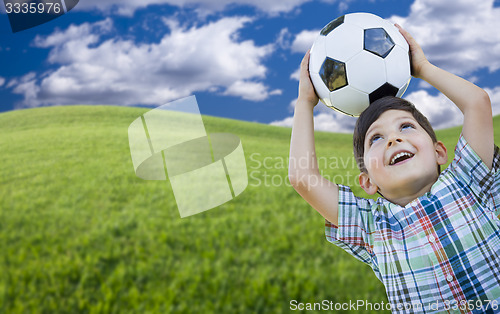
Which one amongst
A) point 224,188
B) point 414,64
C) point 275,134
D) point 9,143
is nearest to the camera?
point 414,64

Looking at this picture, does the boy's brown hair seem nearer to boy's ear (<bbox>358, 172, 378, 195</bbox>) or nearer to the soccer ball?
boy's ear (<bbox>358, 172, 378, 195</bbox>)

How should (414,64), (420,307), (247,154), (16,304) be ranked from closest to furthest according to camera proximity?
(420,307)
(414,64)
(16,304)
(247,154)

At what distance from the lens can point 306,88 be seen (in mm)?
2227

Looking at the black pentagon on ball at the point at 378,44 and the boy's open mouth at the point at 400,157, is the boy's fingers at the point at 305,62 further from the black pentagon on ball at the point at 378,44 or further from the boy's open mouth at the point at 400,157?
the boy's open mouth at the point at 400,157

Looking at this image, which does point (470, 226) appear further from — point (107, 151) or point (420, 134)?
point (107, 151)

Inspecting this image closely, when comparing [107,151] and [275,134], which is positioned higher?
[107,151]

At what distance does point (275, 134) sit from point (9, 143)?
596 inches

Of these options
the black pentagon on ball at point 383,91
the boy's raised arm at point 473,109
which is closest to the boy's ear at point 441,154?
the boy's raised arm at point 473,109

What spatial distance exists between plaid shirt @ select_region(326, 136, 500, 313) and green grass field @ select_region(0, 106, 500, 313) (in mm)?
2472

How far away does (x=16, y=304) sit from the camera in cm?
463

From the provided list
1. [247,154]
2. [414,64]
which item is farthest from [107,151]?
[414,64]

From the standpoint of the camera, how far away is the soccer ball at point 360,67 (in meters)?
2.24

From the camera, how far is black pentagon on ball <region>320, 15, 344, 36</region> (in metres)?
2.39

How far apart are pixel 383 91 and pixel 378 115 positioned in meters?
0.26
